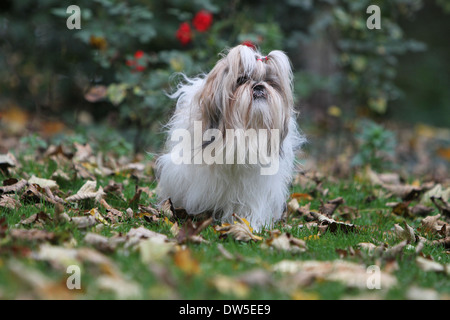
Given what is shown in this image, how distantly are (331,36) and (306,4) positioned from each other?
102cm

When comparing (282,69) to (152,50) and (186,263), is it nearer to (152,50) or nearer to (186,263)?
(186,263)

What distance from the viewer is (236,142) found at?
348 centimetres

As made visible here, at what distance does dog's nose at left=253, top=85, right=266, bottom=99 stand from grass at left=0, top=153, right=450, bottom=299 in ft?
2.83

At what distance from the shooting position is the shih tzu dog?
11.3 ft

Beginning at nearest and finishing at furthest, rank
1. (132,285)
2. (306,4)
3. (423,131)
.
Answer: (132,285), (306,4), (423,131)

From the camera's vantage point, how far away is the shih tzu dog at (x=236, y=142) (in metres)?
3.45

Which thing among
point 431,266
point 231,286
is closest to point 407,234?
point 431,266

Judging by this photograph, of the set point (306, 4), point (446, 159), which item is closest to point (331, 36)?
point (306, 4)

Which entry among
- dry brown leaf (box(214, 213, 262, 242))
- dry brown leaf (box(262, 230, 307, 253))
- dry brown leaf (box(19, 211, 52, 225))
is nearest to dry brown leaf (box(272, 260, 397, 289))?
dry brown leaf (box(262, 230, 307, 253))

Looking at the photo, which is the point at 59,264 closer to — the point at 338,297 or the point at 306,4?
the point at 338,297

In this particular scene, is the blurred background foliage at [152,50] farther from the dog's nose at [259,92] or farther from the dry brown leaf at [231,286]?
the dry brown leaf at [231,286]

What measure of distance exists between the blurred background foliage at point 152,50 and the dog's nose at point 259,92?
6.97 ft

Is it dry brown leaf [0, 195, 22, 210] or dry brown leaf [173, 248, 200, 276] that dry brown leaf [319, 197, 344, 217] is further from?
dry brown leaf [0, 195, 22, 210]

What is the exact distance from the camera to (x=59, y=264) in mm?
2369
